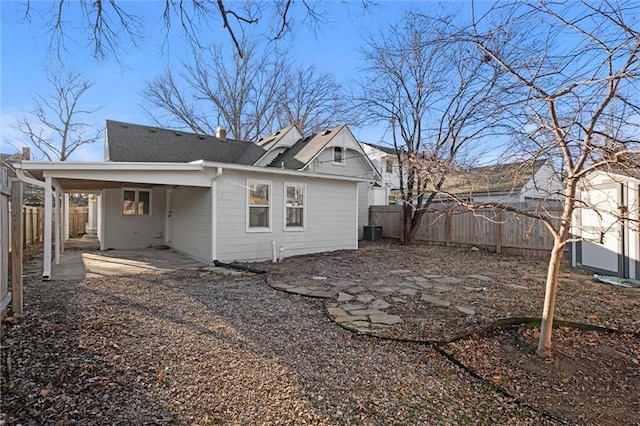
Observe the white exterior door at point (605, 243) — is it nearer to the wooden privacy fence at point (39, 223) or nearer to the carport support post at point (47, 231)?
the carport support post at point (47, 231)

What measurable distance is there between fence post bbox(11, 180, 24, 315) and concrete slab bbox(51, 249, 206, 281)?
99.9 inches

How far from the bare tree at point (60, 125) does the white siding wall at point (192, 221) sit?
1464cm

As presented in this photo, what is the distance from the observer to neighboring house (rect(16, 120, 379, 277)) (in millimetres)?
7668

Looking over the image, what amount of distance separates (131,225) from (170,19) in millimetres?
8804

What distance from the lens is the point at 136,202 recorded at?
11.6m

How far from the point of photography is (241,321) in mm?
4109

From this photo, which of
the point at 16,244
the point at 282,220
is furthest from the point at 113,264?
the point at 16,244

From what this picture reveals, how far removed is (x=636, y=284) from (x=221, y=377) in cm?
782

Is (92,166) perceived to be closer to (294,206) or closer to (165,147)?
(294,206)

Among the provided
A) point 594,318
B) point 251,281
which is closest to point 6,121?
point 251,281

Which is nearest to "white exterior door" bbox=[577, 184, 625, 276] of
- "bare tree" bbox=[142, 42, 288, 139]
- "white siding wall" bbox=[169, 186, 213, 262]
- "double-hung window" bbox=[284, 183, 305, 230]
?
"double-hung window" bbox=[284, 183, 305, 230]

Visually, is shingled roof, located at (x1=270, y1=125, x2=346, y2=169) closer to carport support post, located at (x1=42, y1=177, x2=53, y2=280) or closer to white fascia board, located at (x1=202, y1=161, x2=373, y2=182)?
white fascia board, located at (x1=202, y1=161, x2=373, y2=182)

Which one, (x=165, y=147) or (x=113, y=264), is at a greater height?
(x=165, y=147)

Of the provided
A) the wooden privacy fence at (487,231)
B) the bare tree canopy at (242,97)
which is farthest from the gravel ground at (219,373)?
the bare tree canopy at (242,97)
